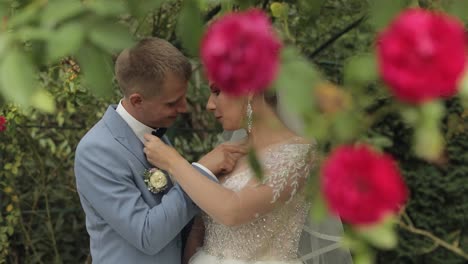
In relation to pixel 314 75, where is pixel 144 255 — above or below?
below

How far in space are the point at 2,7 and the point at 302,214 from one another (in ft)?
5.51

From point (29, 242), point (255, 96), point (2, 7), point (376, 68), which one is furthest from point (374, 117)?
point (29, 242)

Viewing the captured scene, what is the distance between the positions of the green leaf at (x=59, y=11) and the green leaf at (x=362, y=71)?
463mm

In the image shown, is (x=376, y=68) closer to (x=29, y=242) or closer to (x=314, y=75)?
(x=314, y=75)

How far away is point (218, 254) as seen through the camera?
2836 millimetres

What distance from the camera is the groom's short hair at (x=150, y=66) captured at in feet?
8.64

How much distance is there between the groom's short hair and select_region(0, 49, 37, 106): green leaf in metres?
1.42

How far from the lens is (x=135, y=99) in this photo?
8.81 feet

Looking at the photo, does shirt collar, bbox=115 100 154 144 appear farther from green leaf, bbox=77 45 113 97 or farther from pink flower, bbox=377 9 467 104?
pink flower, bbox=377 9 467 104

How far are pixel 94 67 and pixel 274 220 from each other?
1.61 m

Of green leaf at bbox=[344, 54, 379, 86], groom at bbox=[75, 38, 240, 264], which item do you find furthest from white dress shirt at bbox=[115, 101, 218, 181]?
green leaf at bbox=[344, 54, 379, 86]

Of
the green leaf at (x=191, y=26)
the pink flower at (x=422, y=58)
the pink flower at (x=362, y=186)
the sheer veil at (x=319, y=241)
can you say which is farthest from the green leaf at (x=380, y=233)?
the sheer veil at (x=319, y=241)

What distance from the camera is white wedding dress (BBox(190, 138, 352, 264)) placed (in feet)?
8.81

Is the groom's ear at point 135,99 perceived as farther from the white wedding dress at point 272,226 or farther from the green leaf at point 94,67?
the green leaf at point 94,67
